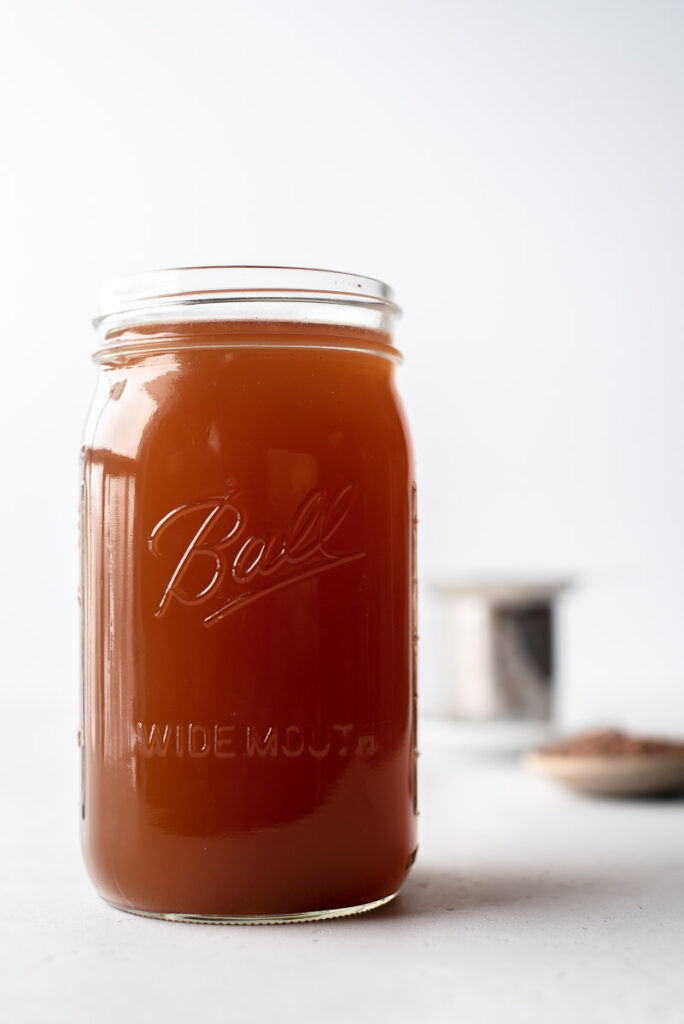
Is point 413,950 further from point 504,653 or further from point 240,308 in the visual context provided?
point 504,653

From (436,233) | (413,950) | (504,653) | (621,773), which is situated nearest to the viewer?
(413,950)

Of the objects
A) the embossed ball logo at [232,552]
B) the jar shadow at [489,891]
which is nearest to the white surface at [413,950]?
the jar shadow at [489,891]

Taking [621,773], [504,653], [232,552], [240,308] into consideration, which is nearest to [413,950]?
[232,552]

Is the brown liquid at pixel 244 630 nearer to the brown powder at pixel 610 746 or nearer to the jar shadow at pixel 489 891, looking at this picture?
the jar shadow at pixel 489 891

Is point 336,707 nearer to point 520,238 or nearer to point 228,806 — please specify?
point 228,806

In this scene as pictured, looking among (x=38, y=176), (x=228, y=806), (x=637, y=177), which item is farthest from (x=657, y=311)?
(x=228, y=806)

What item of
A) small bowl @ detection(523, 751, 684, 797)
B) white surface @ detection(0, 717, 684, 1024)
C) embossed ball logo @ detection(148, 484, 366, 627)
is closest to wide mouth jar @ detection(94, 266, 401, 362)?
embossed ball logo @ detection(148, 484, 366, 627)
